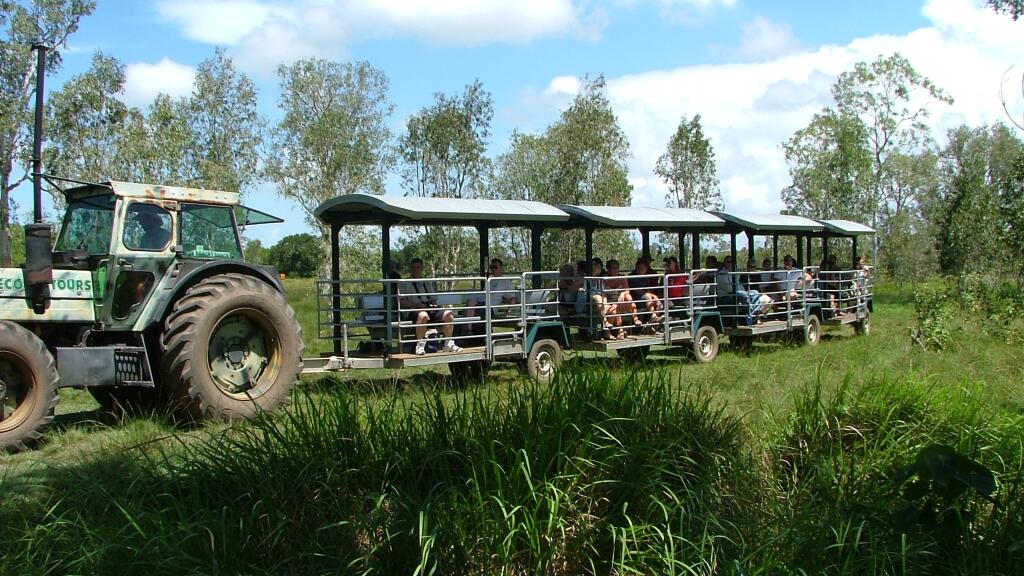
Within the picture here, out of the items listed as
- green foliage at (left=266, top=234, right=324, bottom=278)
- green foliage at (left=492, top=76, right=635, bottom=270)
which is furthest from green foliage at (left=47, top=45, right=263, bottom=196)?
green foliage at (left=266, top=234, right=324, bottom=278)

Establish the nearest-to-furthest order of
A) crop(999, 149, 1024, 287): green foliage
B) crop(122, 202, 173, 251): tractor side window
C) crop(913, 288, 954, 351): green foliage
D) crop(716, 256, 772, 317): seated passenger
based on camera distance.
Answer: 1. crop(122, 202, 173, 251): tractor side window
2. crop(913, 288, 954, 351): green foliage
3. crop(716, 256, 772, 317): seated passenger
4. crop(999, 149, 1024, 287): green foliage

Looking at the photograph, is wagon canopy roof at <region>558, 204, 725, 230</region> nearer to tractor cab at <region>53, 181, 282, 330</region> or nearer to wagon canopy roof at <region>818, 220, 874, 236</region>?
wagon canopy roof at <region>818, 220, 874, 236</region>

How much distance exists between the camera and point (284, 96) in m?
27.6

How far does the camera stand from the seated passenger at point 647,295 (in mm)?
12758

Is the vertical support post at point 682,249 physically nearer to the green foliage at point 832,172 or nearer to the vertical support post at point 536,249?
the vertical support post at point 536,249

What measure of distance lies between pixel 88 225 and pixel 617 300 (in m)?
7.15

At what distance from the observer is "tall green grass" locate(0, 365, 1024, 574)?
4.05m

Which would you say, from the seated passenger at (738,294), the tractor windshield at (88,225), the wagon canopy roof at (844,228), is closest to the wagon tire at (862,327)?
the wagon canopy roof at (844,228)

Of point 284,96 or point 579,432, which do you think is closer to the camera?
point 579,432

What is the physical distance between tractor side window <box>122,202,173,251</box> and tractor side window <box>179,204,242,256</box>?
19cm

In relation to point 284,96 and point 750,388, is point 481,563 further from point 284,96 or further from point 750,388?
point 284,96

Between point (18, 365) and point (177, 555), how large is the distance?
13.7 feet

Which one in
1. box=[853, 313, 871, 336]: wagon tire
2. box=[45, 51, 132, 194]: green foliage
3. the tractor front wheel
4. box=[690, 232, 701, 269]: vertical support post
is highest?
box=[45, 51, 132, 194]: green foliage

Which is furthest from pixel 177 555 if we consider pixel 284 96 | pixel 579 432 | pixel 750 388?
pixel 284 96
